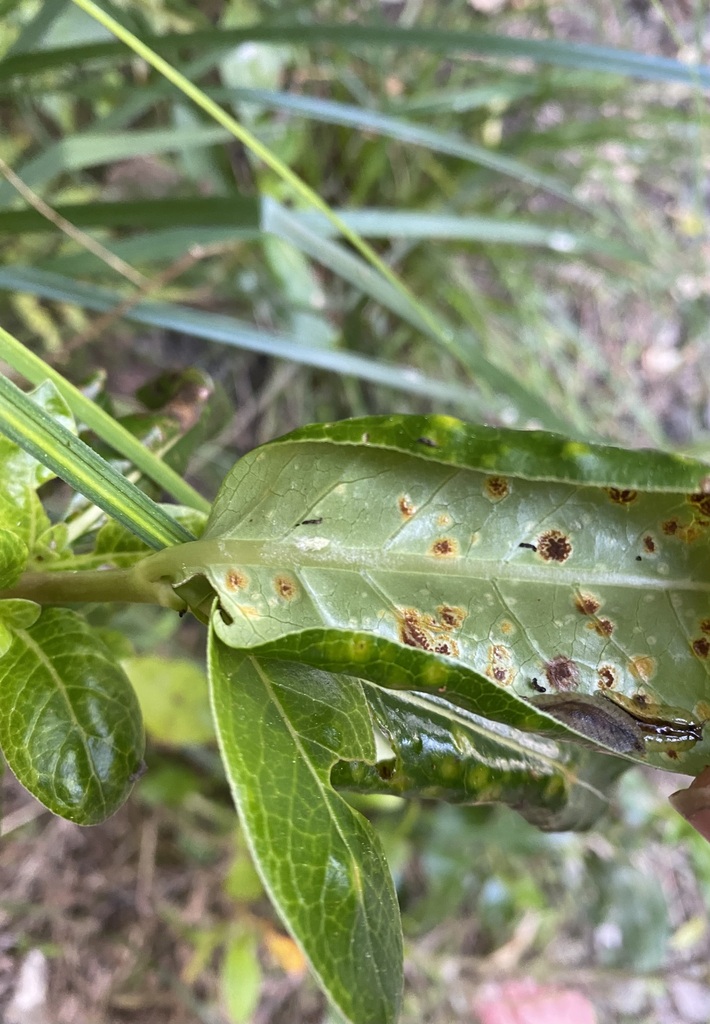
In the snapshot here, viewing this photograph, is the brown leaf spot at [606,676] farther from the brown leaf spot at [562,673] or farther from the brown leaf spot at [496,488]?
the brown leaf spot at [496,488]

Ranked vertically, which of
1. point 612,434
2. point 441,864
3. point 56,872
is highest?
point 56,872

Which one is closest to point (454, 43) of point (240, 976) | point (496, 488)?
point (496, 488)

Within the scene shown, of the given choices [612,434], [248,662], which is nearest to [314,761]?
[248,662]

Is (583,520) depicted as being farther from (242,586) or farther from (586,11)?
(586,11)

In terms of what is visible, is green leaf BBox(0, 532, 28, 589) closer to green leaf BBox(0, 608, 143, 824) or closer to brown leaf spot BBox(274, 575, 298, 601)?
green leaf BBox(0, 608, 143, 824)

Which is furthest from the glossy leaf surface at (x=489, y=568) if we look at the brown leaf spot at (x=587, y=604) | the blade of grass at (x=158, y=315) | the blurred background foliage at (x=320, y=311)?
the blade of grass at (x=158, y=315)

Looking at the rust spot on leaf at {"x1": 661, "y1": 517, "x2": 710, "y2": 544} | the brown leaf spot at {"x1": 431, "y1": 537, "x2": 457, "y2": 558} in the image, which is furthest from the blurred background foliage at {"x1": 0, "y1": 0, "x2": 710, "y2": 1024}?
the rust spot on leaf at {"x1": 661, "y1": 517, "x2": 710, "y2": 544}
